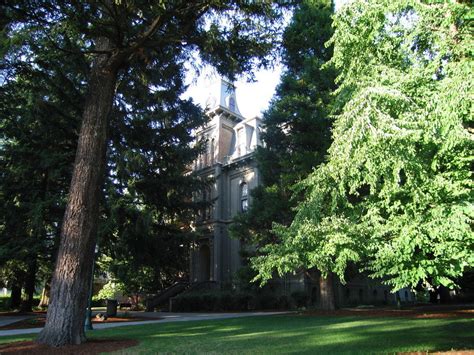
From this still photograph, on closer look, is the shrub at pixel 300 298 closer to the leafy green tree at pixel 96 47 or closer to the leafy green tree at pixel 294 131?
the leafy green tree at pixel 294 131

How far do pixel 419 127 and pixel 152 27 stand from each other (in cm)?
689

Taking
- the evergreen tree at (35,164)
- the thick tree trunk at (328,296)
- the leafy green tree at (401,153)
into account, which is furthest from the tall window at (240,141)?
the leafy green tree at (401,153)

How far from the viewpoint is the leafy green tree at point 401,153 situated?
4973mm

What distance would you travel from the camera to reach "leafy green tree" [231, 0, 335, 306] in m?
19.2

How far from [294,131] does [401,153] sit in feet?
50.9

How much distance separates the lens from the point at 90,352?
8.08 metres

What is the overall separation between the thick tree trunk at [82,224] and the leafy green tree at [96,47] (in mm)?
22

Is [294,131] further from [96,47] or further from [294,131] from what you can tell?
[96,47]

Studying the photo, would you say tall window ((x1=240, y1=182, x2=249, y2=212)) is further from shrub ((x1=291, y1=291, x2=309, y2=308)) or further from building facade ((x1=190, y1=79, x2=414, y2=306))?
shrub ((x1=291, y1=291, x2=309, y2=308))

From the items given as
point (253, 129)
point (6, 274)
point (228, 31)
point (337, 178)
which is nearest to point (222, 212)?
point (253, 129)

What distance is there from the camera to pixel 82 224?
9578mm

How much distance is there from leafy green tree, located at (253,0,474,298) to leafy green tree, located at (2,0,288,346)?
4711 mm

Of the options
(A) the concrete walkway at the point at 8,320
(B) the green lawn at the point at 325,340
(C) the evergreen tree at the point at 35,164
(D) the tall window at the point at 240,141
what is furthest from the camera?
(D) the tall window at the point at 240,141

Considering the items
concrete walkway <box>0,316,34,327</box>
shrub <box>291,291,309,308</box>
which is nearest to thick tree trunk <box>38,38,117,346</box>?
concrete walkway <box>0,316,34,327</box>
